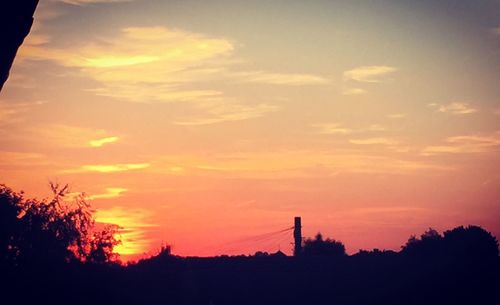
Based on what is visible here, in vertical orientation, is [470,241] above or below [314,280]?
above

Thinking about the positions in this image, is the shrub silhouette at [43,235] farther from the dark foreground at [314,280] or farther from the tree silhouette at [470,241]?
the tree silhouette at [470,241]

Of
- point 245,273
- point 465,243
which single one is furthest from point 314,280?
point 465,243

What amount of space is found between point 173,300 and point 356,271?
47.6 ft

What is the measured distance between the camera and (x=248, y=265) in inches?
1827

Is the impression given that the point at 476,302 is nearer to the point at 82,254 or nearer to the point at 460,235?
the point at 82,254

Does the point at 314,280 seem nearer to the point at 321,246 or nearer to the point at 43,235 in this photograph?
the point at 43,235

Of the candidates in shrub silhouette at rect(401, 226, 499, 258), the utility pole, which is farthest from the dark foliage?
shrub silhouette at rect(401, 226, 499, 258)

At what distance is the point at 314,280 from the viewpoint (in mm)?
A: 44969

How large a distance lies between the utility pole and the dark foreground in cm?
522

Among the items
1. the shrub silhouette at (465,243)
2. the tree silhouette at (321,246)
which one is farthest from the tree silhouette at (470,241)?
the tree silhouette at (321,246)

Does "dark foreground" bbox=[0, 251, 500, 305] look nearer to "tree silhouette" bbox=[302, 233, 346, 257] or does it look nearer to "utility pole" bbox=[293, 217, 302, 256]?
"utility pole" bbox=[293, 217, 302, 256]

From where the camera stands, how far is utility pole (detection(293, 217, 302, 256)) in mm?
52156

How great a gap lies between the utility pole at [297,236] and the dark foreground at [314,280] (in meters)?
5.22

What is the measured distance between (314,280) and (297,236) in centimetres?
794
